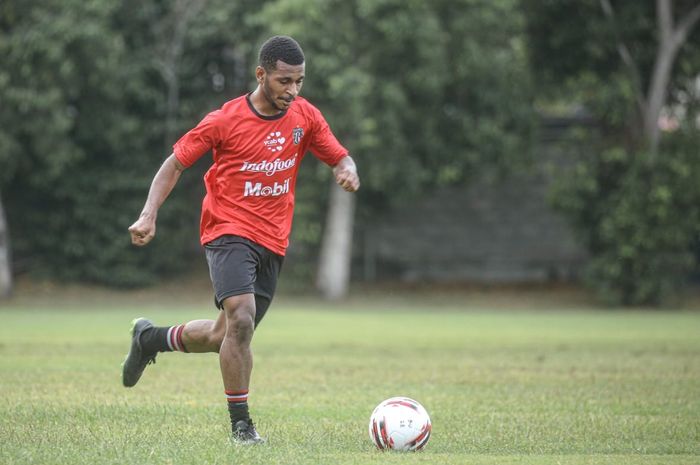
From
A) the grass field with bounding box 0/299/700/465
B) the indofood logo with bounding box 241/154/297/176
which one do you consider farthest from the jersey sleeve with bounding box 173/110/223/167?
the grass field with bounding box 0/299/700/465

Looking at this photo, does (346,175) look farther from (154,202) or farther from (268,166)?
(154,202)

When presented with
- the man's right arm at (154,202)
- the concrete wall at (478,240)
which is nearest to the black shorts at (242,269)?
the man's right arm at (154,202)

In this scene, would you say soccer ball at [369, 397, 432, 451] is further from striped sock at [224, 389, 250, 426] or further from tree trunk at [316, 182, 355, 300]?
tree trunk at [316, 182, 355, 300]

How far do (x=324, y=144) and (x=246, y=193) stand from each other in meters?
0.77

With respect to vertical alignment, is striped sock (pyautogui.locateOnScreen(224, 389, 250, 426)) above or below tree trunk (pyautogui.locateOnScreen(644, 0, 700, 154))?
below

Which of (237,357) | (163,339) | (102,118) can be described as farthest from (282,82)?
(102,118)

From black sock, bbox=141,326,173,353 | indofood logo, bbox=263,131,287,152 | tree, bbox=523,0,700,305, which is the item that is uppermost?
tree, bbox=523,0,700,305

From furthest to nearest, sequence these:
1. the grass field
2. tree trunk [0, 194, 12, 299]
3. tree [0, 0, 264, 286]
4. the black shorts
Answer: tree trunk [0, 194, 12, 299] < tree [0, 0, 264, 286] < the black shorts < the grass field

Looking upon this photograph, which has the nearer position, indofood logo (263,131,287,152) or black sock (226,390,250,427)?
black sock (226,390,250,427)

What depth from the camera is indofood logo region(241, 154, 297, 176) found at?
7387 millimetres

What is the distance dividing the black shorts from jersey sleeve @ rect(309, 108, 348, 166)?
2.77 ft

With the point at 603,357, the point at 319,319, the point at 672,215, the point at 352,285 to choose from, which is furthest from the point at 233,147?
the point at 352,285

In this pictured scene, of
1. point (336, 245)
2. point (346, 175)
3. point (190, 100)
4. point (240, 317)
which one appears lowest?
point (240, 317)

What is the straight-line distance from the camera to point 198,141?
24.1ft
